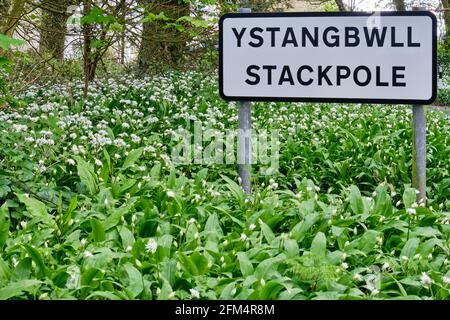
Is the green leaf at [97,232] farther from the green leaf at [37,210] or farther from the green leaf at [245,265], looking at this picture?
the green leaf at [245,265]

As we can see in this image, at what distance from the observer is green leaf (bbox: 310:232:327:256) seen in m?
3.12

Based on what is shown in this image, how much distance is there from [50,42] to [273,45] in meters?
7.26

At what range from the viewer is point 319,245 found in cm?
315

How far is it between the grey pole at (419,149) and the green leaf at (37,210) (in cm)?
232

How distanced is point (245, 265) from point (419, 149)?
1749 millimetres

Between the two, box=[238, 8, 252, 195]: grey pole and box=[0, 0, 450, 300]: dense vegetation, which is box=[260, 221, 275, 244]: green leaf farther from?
box=[238, 8, 252, 195]: grey pole

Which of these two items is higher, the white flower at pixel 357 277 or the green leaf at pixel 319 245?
the green leaf at pixel 319 245

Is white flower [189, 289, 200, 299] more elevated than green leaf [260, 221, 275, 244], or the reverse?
green leaf [260, 221, 275, 244]

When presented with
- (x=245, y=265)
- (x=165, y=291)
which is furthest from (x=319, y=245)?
(x=165, y=291)

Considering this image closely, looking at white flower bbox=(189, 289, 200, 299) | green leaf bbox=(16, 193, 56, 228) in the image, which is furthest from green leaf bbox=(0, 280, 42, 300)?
green leaf bbox=(16, 193, 56, 228)

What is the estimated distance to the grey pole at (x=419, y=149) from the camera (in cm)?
400

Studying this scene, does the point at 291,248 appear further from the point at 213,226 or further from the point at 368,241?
the point at 213,226

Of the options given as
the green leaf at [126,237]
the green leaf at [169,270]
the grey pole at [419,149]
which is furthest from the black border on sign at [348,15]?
the green leaf at [169,270]

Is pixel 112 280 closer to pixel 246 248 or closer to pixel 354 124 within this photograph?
pixel 246 248
